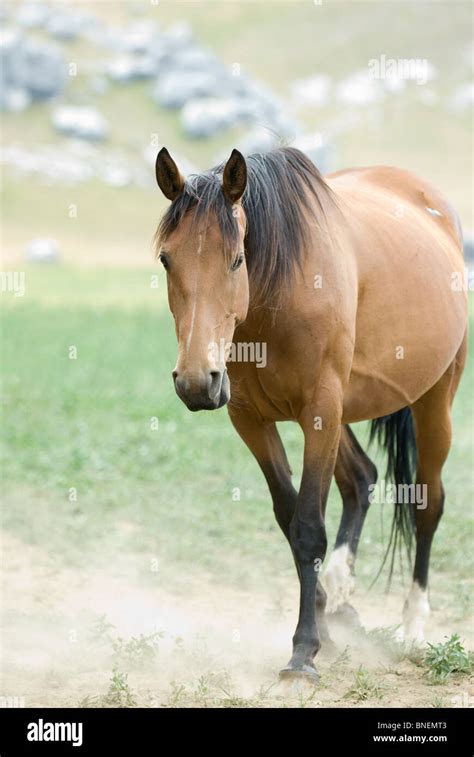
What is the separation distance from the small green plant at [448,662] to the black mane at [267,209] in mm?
1948

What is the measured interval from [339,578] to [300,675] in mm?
1367

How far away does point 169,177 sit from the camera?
4.43m

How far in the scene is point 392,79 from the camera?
89188mm

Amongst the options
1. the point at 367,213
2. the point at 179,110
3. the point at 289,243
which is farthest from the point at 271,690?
the point at 179,110

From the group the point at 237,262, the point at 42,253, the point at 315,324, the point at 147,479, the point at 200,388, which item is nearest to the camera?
the point at 200,388

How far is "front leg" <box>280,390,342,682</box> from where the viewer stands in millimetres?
4926

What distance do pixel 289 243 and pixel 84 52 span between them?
298 ft

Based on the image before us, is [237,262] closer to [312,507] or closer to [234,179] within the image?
[234,179]

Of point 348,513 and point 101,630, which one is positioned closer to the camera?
point 101,630

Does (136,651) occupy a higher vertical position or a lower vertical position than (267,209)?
lower

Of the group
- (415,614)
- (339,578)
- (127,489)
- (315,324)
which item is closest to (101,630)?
(339,578)

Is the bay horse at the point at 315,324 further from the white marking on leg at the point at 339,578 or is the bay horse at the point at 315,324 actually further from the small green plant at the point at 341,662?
the small green plant at the point at 341,662

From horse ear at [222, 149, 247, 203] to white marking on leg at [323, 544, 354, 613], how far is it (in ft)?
8.49
